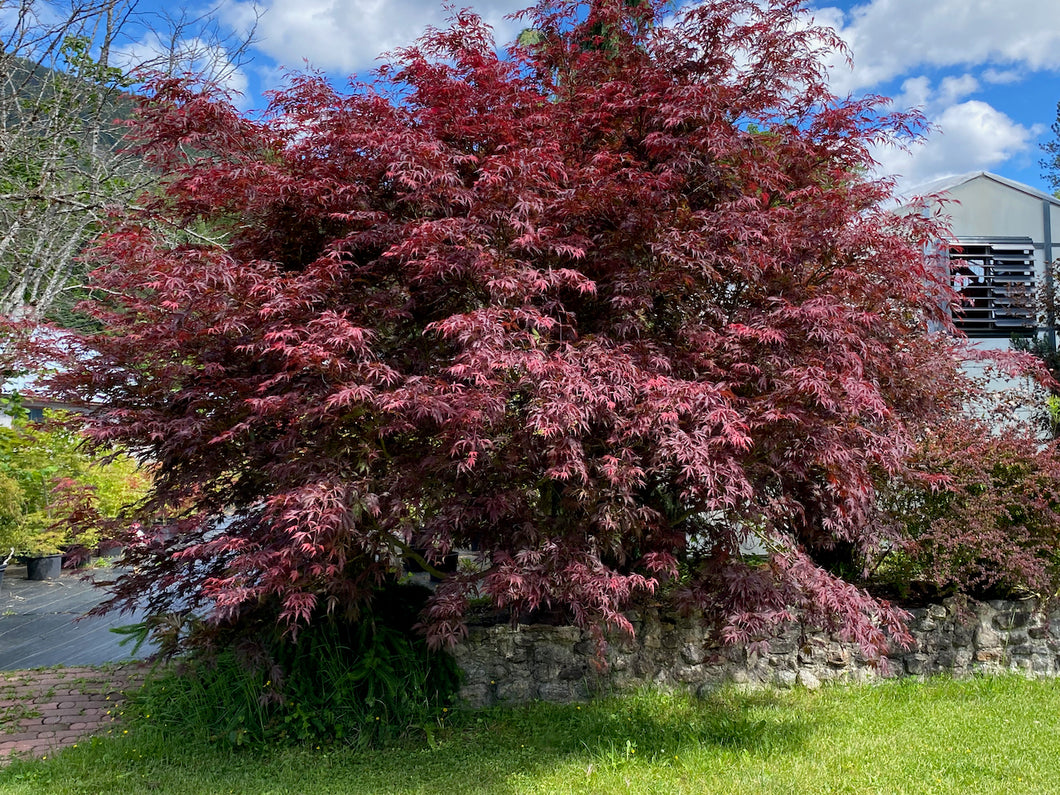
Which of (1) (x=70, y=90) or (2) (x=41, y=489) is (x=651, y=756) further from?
(2) (x=41, y=489)

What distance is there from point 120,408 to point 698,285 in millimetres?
3399

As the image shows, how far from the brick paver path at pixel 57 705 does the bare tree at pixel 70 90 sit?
347 cm

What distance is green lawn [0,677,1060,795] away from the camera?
13.1 feet

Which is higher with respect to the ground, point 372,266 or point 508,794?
point 372,266

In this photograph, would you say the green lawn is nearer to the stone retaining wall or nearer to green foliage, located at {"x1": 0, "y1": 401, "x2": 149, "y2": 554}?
the stone retaining wall

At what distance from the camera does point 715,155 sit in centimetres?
440

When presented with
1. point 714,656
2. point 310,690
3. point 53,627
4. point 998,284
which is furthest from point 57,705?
point 998,284

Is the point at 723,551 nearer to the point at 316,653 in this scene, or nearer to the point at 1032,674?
the point at 316,653

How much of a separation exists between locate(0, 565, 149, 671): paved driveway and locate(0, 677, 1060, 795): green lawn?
2126 mm

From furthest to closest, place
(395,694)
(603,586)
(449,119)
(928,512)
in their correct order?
(928,512) < (395,694) < (449,119) < (603,586)

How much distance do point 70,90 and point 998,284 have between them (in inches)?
467

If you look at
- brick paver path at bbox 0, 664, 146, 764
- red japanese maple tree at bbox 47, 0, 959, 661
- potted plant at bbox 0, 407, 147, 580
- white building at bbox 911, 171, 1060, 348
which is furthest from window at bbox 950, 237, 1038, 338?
potted plant at bbox 0, 407, 147, 580

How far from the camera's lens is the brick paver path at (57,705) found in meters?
4.74

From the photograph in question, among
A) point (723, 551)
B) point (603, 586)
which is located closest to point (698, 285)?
point (723, 551)
